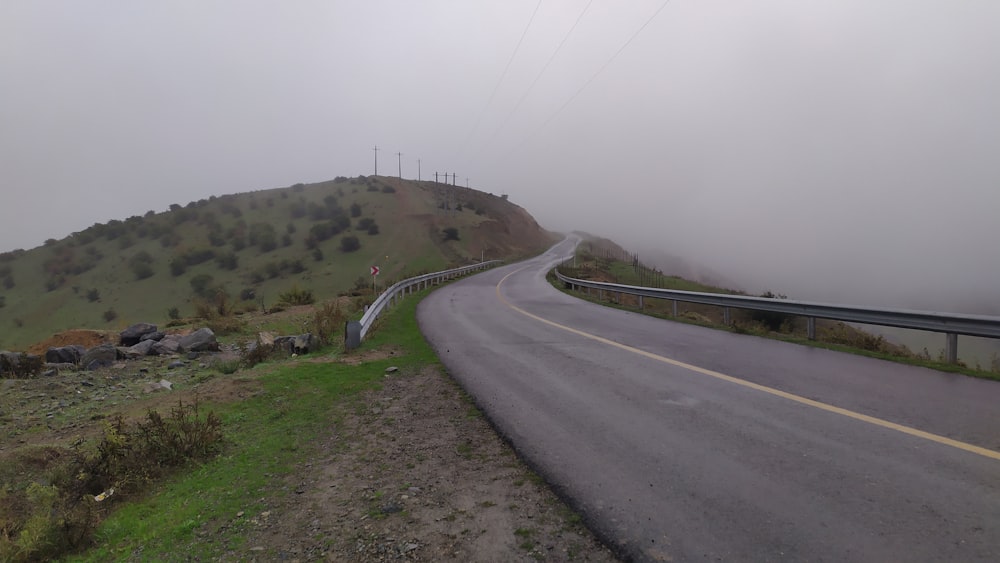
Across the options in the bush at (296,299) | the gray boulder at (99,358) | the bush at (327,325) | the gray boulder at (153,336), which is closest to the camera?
the gray boulder at (99,358)

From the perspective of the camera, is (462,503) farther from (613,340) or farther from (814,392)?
(613,340)

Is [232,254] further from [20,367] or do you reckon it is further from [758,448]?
[758,448]

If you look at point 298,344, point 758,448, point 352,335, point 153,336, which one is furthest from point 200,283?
point 758,448

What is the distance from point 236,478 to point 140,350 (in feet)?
33.3

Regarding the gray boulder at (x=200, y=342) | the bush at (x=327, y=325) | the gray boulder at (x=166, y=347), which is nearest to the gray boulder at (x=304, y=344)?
the bush at (x=327, y=325)

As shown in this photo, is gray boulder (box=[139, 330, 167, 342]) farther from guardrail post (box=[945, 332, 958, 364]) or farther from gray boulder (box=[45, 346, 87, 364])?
guardrail post (box=[945, 332, 958, 364])

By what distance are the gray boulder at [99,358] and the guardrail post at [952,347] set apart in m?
15.8

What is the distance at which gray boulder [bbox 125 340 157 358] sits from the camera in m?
12.2

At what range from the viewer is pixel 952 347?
8055mm

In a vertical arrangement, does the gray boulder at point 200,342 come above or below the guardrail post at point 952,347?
below

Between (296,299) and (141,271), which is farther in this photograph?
(141,271)

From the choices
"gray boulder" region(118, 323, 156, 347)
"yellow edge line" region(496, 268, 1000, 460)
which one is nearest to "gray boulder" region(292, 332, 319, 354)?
"gray boulder" region(118, 323, 156, 347)

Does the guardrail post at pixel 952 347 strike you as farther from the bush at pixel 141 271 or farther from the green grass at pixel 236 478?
the bush at pixel 141 271

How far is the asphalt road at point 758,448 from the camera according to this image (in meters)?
3.11
